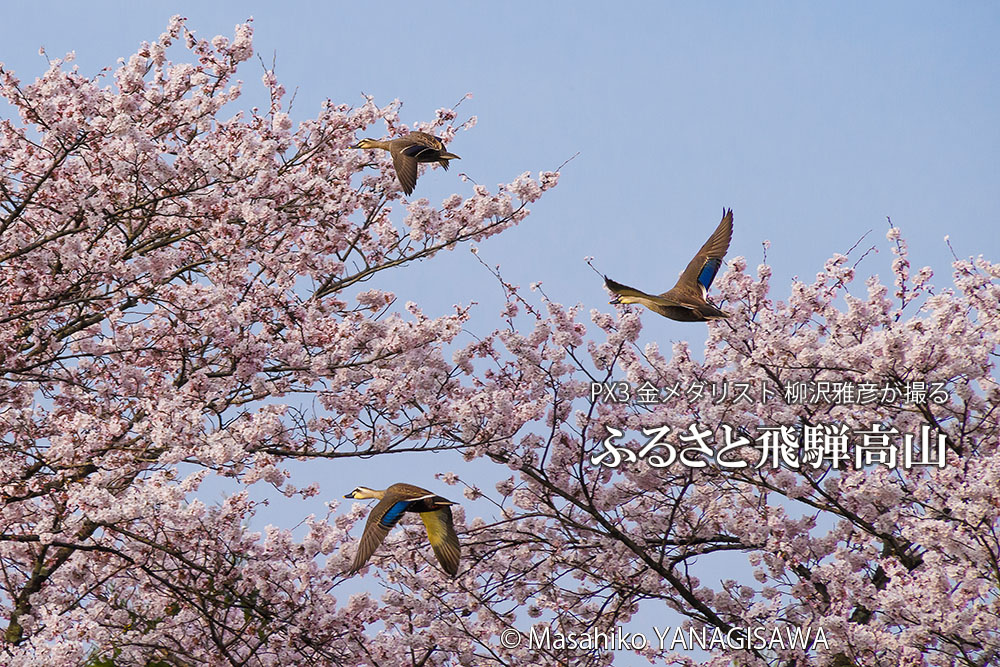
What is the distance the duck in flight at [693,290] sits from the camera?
8.02 metres

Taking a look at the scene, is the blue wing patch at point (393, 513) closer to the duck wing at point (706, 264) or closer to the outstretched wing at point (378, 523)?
the outstretched wing at point (378, 523)

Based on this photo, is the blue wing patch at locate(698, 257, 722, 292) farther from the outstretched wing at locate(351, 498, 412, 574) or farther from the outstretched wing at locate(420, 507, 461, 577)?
the outstretched wing at locate(351, 498, 412, 574)

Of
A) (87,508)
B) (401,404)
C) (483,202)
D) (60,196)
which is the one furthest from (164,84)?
(87,508)

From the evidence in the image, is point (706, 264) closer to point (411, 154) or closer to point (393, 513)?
point (411, 154)

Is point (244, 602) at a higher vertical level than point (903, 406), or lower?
lower

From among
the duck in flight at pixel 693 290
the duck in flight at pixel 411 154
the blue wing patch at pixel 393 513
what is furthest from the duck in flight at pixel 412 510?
the duck in flight at pixel 411 154

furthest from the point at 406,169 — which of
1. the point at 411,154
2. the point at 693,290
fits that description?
the point at 693,290

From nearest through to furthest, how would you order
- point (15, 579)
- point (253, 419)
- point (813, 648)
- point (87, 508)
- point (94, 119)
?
1. point (87, 508)
2. point (253, 419)
3. point (813, 648)
4. point (94, 119)
5. point (15, 579)

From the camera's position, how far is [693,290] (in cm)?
840

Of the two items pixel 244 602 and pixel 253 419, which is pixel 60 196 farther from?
pixel 244 602

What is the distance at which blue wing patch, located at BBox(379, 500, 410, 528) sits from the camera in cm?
711

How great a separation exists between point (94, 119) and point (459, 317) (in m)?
3.58

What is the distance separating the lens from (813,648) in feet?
26.7

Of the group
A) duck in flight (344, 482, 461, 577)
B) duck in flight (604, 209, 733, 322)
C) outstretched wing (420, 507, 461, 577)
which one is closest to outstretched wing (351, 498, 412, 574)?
duck in flight (344, 482, 461, 577)
